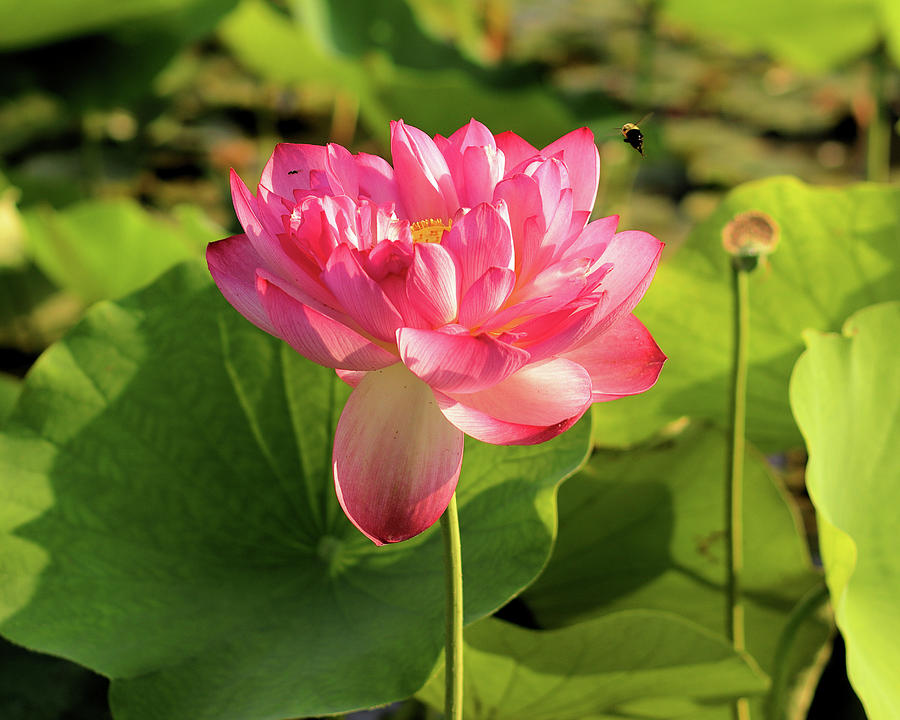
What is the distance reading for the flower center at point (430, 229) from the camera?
476 millimetres

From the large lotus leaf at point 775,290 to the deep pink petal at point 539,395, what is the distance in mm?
416

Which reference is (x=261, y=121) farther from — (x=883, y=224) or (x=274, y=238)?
(x=274, y=238)

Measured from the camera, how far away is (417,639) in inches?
22.0

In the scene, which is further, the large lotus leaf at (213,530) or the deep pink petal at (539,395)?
the large lotus leaf at (213,530)

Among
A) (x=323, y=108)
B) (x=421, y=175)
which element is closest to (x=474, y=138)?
(x=421, y=175)

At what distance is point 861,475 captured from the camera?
2.08ft

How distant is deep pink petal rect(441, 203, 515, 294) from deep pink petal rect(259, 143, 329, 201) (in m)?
0.12

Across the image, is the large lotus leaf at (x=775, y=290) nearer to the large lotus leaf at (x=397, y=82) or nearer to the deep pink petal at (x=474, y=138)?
the deep pink petal at (x=474, y=138)

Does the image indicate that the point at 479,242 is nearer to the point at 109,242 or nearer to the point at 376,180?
the point at 376,180

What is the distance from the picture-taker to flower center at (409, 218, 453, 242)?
0.48m

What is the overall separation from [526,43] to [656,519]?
250 centimetres

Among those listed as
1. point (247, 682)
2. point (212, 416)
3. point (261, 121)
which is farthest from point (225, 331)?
point (261, 121)

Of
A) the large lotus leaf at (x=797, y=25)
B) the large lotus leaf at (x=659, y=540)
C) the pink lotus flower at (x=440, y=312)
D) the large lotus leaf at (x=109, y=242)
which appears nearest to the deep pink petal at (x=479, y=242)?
the pink lotus flower at (x=440, y=312)

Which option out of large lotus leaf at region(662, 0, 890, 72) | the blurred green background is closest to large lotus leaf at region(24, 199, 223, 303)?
the blurred green background
